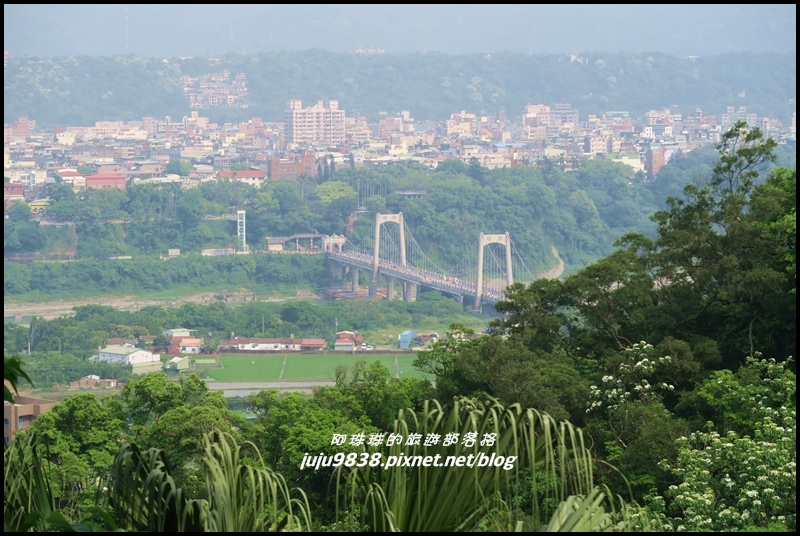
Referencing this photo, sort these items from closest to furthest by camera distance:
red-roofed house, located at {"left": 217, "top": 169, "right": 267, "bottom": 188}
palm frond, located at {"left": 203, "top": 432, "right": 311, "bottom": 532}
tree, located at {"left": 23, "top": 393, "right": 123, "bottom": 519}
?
palm frond, located at {"left": 203, "top": 432, "right": 311, "bottom": 532}, tree, located at {"left": 23, "top": 393, "right": 123, "bottom": 519}, red-roofed house, located at {"left": 217, "top": 169, "right": 267, "bottom": 188}

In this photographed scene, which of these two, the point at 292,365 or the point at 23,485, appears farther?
the point at 292,365

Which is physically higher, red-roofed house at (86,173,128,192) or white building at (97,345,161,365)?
red-roofed house at (86,173,128,192)

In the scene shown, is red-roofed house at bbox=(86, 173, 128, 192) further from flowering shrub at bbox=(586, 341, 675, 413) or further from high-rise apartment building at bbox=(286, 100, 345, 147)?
flowering shrub at bbox=(586, 341, 675, 413)

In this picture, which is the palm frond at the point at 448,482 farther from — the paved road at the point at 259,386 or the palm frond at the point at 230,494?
the paved road at the point at 259,386

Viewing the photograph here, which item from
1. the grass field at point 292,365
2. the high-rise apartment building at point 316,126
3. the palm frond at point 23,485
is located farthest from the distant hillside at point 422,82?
the palm frond at point 23,485

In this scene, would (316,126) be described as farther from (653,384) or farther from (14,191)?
(653,384)

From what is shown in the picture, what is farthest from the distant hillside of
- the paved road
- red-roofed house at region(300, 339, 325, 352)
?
the paved road

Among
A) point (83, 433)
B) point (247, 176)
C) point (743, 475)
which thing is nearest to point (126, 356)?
point (83, 433)
